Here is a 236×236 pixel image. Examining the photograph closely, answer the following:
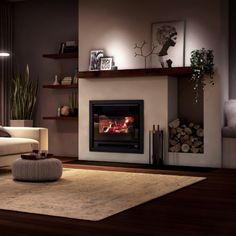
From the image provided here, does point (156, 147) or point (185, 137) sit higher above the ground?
point (185, 137)

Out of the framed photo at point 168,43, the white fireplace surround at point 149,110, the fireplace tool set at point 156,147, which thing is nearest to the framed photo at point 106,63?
the white fireplace surround at point 149,110

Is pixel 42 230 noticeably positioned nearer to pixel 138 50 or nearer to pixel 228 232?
pixel 228 232

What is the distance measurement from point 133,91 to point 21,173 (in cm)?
242

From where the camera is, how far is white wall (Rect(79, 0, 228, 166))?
6516 mm

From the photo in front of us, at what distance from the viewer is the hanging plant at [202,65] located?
6438 mm

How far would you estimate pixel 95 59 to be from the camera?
7.26m

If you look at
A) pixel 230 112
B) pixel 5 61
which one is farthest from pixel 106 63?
pixel 5 61

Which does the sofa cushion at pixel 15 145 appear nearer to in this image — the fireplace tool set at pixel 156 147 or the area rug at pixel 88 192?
the area rug at pixel 88 192

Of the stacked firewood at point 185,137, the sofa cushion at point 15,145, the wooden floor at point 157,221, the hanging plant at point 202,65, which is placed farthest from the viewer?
the stacked firewood at point 185,137

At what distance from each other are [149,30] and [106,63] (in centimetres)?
80

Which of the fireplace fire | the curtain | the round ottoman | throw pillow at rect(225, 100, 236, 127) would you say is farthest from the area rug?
the curtain

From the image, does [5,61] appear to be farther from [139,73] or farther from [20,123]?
[139,73]

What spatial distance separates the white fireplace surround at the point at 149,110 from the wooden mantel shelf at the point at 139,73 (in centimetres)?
13

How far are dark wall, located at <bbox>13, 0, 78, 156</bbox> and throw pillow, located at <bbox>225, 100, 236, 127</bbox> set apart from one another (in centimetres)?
260
